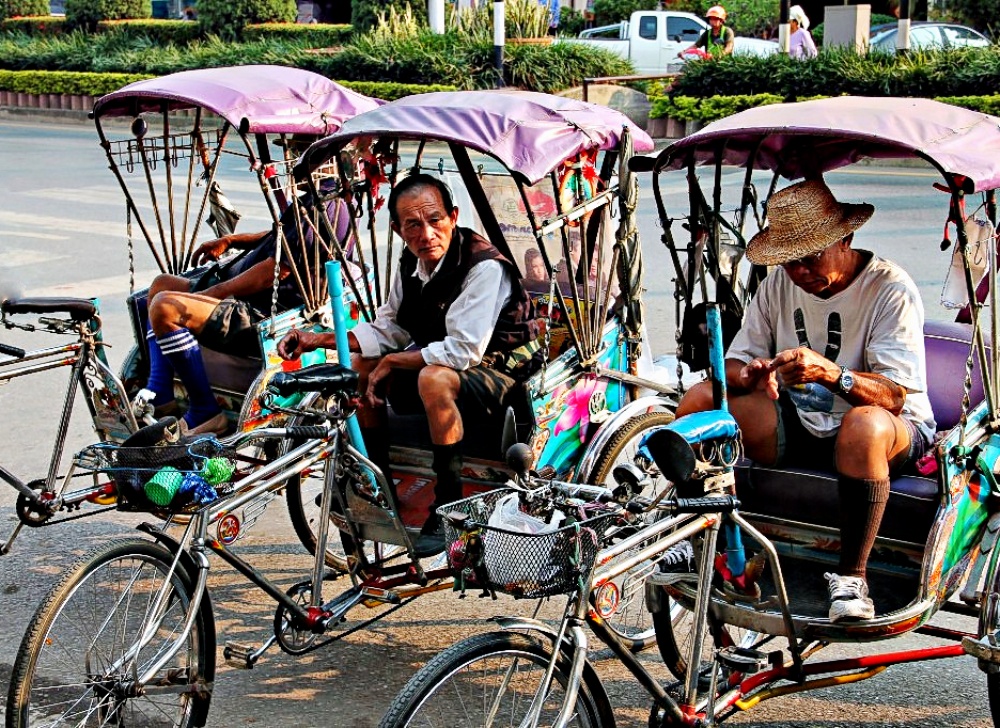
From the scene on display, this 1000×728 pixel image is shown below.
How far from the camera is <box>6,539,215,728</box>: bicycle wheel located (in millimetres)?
2996

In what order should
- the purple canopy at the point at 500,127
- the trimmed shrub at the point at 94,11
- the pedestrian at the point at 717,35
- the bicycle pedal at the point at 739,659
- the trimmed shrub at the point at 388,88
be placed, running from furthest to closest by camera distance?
the trimmed shrub at the point at 94,11
the trimmed shrub at the point at 388,88
the pedestrian at the point at 717,35
the purple canopy at the point at 500,127
the bicycle pedal at the point at 739,659

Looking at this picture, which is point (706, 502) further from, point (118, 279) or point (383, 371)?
point (118, 279)

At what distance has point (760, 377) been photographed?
3.33m

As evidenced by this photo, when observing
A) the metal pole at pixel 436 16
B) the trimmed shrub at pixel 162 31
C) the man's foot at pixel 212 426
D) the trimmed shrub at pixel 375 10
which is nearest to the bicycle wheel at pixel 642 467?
the man's foot at pixel 212 426

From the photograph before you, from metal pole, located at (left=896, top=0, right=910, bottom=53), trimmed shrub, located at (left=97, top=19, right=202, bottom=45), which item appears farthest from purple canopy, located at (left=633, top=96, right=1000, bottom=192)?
trimmed shrub, located at (left=97, top=19, right=202, bottom=45)

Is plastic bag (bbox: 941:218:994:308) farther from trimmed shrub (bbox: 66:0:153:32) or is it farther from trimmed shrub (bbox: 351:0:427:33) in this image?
trimmed shrub (bbox: 66:0:153:32)

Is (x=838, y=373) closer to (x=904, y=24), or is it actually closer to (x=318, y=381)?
(x=318, y=381)

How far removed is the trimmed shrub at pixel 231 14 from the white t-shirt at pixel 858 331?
78.4 feet

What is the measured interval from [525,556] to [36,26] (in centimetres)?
3010

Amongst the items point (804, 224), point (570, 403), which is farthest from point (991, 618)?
point (570, 403)

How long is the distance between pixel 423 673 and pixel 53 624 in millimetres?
1058

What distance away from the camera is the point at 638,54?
23.1 meters

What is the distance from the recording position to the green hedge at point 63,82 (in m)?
22.4

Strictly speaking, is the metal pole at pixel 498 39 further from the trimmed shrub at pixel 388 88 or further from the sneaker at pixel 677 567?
the sneaker at pixel 677 567
